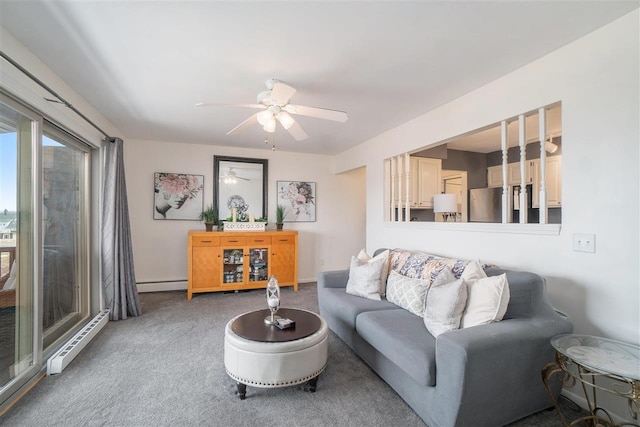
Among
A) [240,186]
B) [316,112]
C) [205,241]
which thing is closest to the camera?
[316,112]

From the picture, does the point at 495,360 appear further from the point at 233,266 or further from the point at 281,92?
the point at 233,266

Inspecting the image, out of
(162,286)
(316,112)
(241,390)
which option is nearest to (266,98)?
(316,112)

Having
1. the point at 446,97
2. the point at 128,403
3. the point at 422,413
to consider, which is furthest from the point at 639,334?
the point at 128,403

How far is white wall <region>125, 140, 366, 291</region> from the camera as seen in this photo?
4.54 metres

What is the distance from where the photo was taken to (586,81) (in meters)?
1.90

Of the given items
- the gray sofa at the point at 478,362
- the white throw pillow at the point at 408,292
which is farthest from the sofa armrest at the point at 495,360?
the white throw pillow at the point at 408,292

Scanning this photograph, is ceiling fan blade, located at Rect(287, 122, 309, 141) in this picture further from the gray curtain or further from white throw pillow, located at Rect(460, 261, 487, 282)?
the gray curtain

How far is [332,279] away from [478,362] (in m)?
1.84

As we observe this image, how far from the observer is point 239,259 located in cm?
452

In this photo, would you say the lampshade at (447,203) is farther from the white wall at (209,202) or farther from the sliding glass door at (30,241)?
the sliding glass door at (30,241)

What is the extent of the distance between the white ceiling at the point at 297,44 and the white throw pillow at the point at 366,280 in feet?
5.28

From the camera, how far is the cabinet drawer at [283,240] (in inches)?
184

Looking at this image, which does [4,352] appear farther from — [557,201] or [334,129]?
[557,201]

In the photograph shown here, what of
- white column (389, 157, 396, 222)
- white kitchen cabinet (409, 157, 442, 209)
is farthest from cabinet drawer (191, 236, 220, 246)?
white kitchen cabinet (409, 157, 442, 209)
